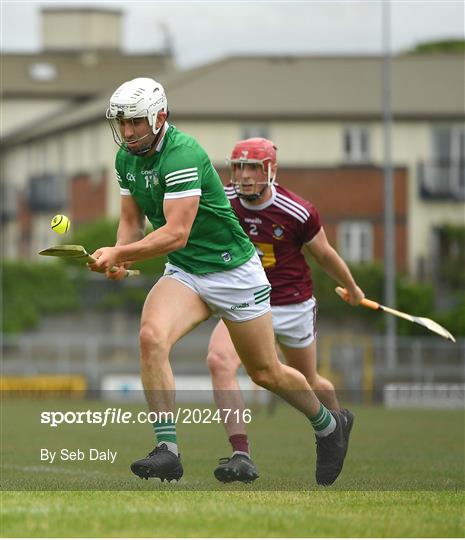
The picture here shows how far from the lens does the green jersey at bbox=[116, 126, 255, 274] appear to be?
9.32m

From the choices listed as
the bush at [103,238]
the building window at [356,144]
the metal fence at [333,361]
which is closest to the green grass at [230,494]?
the metal fence at [333,361]

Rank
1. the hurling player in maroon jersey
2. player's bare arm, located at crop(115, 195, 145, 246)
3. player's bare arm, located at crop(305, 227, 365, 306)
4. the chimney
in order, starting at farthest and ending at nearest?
the chimney < player's bare arm, located at crop(305, 227, 365, 306) < the hurling player in maroon jersey < player's bare arm, located at crop(115, 195, 145, 246)

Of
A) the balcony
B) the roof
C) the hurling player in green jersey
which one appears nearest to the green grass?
the hurling player in green jersey

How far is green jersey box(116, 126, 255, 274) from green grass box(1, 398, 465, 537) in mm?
1399

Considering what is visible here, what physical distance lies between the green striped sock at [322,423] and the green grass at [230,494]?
36cm

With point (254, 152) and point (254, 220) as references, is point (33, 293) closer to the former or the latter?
point (254, 220)

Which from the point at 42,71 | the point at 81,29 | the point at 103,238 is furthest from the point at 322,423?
the point at 81,29

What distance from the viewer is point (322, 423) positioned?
1053 centimetres

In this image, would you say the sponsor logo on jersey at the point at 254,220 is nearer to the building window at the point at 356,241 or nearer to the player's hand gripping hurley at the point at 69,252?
the player's hand gripping hurley at the point at 69,252

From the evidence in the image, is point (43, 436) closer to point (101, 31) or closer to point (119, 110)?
point (119, 110)

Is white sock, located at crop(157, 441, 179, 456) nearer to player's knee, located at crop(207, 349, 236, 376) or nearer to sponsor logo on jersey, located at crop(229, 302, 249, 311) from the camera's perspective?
sponsor logo on jersey, located at crop(229, 302, 249, 311)

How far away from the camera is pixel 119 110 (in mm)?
9258

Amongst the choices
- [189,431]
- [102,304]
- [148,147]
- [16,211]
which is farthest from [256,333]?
[16,211]

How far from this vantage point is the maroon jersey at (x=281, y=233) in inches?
439
